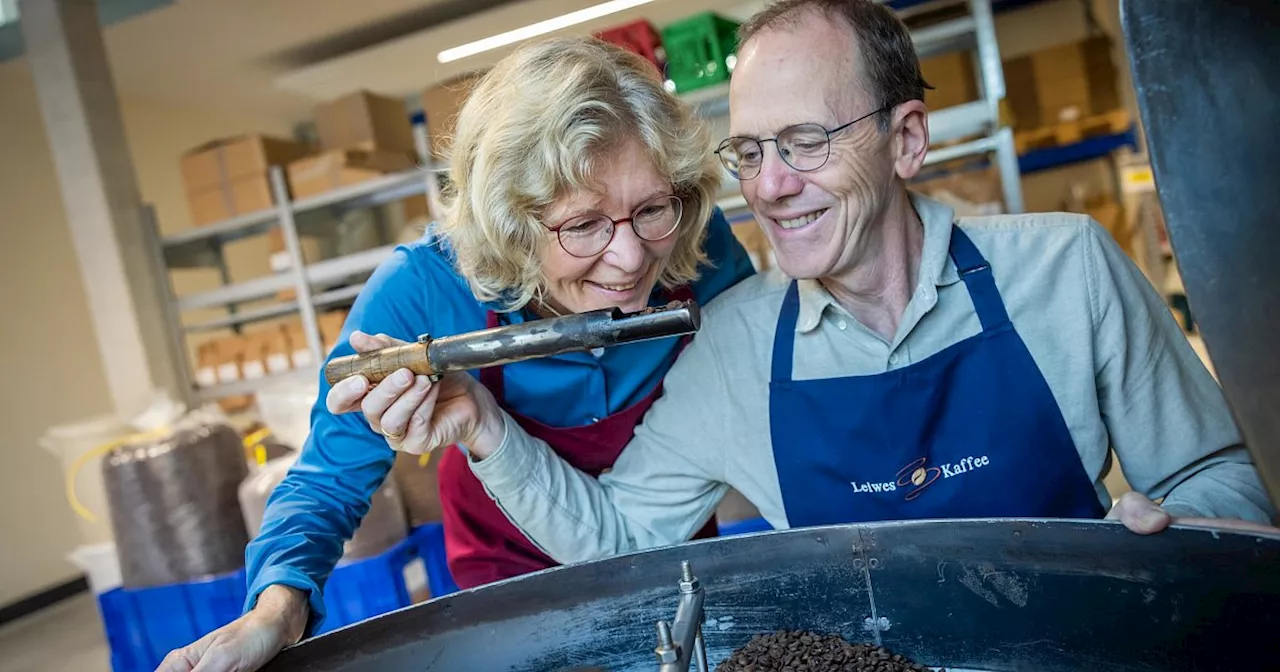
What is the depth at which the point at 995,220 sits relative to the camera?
4.09 feet

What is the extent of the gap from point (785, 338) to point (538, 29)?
17.1ft

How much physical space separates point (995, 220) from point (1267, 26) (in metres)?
0.74

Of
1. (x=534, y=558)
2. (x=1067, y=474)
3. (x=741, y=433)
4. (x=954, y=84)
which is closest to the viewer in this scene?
(x=1067, y=474)

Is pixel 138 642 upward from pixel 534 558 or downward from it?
downward

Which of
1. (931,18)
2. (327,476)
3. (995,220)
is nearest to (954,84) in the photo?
(931,18)

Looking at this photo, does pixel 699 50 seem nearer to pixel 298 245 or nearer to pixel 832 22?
pixel 298 245

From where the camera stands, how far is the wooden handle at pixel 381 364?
974 mm

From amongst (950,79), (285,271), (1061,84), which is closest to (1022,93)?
(1061,84)

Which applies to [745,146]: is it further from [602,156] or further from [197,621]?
[197,621]

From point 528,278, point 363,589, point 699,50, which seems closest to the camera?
point 528,278

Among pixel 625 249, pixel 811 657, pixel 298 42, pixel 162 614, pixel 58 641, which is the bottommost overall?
pixel 58 641

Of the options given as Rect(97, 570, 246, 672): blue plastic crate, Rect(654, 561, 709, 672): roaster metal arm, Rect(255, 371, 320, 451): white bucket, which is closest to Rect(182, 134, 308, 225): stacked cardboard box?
Rect(255, 371, 320, 451): white bucket

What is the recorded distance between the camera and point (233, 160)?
4.49 meters

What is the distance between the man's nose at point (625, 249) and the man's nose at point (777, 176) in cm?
18
